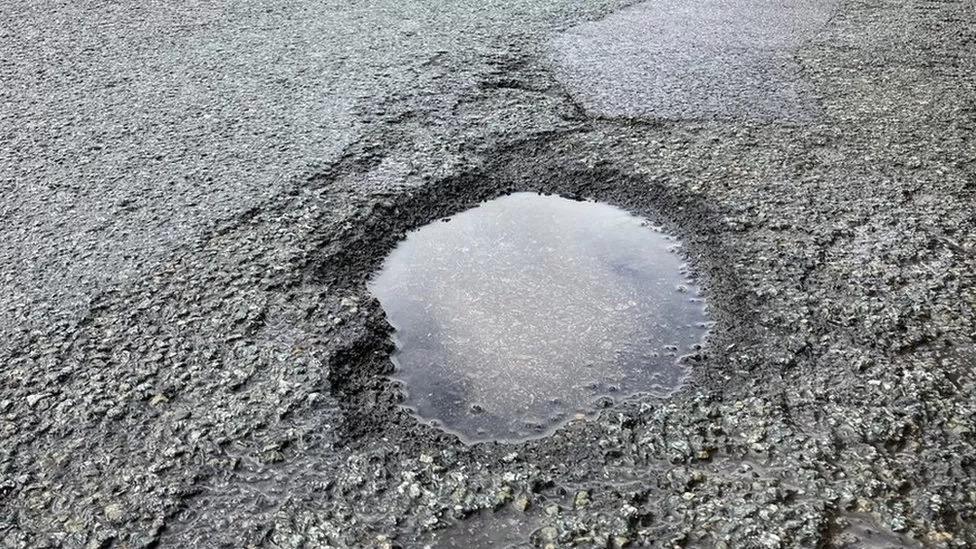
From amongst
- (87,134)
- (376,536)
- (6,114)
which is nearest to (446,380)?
(376,536)

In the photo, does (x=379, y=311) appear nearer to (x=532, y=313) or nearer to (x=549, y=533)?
(x=532, y=313)

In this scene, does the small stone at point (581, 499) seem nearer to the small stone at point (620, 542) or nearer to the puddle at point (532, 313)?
the small stone at point (620, 542)

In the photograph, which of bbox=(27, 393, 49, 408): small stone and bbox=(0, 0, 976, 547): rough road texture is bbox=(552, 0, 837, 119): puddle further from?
bbox=(27, 393, 49, 408): small stone

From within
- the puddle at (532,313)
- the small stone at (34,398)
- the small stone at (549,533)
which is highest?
the small stone at (34,398)

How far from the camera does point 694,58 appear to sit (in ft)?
14.9

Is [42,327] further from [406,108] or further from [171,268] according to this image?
[406,108]

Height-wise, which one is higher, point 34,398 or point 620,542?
point 34,398

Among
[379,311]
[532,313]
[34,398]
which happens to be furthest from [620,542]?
[34,398]

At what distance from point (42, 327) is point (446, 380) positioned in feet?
4.22

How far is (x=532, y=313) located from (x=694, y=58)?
2.48m

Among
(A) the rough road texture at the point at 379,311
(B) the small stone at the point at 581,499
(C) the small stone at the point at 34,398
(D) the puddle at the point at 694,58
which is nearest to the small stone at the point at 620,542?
(A) the rough road texture at the point at 379,311

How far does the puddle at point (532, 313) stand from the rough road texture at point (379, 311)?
0.09 metres

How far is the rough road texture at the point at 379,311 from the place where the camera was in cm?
195

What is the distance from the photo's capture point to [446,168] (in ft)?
11.2
